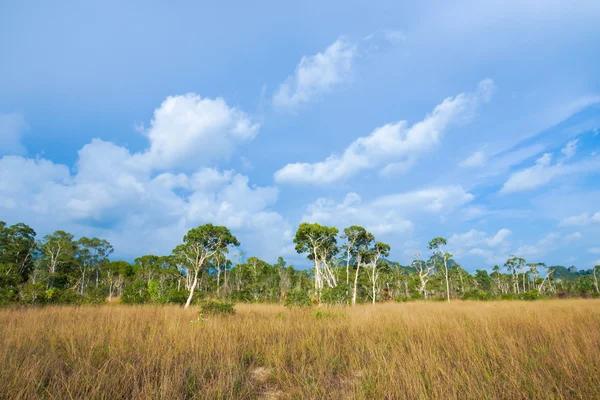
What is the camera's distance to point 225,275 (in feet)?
133

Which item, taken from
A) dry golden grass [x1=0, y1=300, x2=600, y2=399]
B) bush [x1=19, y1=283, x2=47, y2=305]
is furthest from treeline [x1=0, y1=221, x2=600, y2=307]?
dry golden grass [x1=0, y1=300, x2=600, y2=399]

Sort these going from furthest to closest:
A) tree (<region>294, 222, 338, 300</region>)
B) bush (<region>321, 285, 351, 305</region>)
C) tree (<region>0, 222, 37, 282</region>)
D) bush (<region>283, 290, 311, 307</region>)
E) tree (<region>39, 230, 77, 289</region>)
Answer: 1. tree (<region>39, 230, 77, 289</region>)
2. tree (<region>0, 222, 37, 282</region>)
3. tree (<region>294, 222, 338, 300</region>)
4. bush (<region>321, 285, 351, 305</region>)
5. bush (<region>283, 290, 311, 307</region>)

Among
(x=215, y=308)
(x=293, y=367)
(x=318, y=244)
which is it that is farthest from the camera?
(x=318, y=244)

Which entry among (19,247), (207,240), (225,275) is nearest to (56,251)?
(19,247)

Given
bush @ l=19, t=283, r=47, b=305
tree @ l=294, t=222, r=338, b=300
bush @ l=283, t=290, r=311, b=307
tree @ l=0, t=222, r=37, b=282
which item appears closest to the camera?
bush @ l=19, t=283, r=47, b=305

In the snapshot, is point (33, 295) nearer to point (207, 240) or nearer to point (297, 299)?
point (207, 240)

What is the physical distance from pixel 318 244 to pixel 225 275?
21.4m

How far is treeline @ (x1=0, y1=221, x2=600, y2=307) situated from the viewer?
1742 centimetres

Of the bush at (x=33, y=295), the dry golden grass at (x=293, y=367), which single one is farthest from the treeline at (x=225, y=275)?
the dry golden grass at (x=293, y=367)

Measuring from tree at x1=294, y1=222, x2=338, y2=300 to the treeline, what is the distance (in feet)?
0.31

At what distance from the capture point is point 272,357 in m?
4.08

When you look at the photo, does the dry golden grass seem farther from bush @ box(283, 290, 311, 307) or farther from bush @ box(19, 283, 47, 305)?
bush @ box(19, 283, 47, 305)

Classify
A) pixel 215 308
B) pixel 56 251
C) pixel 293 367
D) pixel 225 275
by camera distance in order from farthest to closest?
pixel 225 275 → pixel 56 251 → pixel 215 308 → pixel 293 367

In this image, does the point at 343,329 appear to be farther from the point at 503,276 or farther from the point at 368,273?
the point at 503,276
